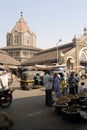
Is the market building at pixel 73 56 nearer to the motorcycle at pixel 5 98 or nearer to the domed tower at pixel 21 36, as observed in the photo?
the domed tower at pixel 21 36

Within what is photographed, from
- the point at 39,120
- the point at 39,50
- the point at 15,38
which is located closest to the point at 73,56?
Result: the point at 39,50

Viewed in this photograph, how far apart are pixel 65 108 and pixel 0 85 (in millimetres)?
5042

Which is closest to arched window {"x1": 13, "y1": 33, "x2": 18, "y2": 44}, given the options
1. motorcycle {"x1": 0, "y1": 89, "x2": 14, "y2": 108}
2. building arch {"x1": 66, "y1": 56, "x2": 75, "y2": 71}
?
building arch {"x1": 66, "y1": 56, "x2": 75, "y2": 71}

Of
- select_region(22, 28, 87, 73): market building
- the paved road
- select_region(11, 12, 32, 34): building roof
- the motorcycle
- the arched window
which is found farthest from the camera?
select_region(11, 12, 32, 34): building roof

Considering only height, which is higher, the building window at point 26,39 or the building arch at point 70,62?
the building window at point 26,39

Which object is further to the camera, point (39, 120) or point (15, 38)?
point (15, 38)

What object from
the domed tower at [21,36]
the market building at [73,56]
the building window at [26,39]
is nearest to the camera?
the market building at [73,56]

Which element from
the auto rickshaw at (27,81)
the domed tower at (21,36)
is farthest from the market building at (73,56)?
the auto rickshaw at (27,81)

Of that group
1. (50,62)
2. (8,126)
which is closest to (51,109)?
(8,126)

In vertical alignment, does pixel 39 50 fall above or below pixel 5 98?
above

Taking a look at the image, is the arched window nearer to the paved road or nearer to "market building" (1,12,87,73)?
"market building" (1,12,87,73)

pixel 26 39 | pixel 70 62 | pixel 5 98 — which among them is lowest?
pixel 5 98

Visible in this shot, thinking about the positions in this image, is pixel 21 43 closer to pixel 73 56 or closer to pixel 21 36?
pixel 21 36

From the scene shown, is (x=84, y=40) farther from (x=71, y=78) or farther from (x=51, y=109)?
(x=51, y=109)
